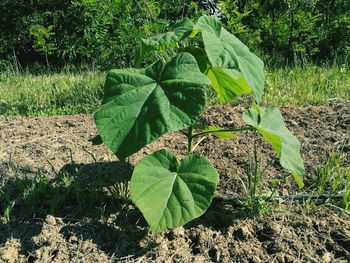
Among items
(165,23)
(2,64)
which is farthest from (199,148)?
(2,64)

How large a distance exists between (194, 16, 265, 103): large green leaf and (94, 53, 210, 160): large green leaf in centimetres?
9

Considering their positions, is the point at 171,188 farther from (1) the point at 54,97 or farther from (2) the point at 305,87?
(1) the point at 54,97

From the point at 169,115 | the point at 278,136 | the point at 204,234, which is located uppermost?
the point at 169,115

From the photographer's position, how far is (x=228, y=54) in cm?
189

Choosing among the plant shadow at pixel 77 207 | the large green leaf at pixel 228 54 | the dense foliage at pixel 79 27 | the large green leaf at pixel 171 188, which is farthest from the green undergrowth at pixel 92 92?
the large green leaf at pixel 171 188

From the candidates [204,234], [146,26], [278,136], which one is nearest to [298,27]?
[146,26]

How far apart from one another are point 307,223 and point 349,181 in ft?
1.13

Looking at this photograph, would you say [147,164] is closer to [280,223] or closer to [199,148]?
[280,223]

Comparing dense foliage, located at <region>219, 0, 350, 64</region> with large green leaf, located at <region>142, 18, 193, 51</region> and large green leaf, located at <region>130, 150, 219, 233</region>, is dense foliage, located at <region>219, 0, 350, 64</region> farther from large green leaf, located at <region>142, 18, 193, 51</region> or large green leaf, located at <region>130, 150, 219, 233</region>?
large green leaf, located at <region>130, 150, 219, 233</region>

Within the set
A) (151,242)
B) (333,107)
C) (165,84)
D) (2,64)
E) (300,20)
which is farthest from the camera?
(2,64)

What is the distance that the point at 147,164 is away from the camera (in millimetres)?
1946

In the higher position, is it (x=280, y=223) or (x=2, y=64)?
(x=280, y=223)

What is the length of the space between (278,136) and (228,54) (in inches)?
15.9

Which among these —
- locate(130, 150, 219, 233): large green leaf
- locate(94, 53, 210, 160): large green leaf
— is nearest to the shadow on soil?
locate(130, 150, 219, 233): large green leaf
